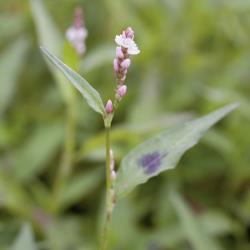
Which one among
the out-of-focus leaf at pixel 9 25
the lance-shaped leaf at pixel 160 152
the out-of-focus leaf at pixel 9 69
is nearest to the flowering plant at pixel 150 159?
the lance-shaped leaf at pixel 160 152

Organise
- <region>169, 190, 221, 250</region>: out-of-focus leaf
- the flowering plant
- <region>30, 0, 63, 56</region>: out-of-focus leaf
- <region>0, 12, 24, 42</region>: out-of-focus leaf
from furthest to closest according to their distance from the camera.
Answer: <region>0, 12, 24, 42</region>: out-of-focus leaf, <region>30, 0, 63, 56</region>: out-of-focus leaf, <region>169, 190, 221, 250</region>: out-of-focus leaf, the flowering plant

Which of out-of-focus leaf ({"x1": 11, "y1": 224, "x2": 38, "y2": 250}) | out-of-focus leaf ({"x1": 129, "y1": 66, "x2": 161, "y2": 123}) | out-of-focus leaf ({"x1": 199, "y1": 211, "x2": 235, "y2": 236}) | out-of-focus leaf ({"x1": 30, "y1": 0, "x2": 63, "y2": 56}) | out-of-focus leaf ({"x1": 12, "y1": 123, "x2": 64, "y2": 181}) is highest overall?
out-of-focus leaf ({"x1": 30, "y1": 0, "x2": 63, "y2": 56})

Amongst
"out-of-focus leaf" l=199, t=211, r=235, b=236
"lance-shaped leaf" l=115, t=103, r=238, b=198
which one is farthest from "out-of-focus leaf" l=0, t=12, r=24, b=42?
"lance-shaped leaf" l=115, t=103, r=238, b=198

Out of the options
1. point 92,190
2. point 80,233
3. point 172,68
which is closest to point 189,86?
point 172,68

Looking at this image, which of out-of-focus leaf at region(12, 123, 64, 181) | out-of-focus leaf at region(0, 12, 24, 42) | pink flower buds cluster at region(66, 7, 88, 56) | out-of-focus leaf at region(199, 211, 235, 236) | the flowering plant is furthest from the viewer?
out-of-focus leaf at region(0, 12, 24, 42)

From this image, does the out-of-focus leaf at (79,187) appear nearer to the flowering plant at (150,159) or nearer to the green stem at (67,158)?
the green stem at (67,158)

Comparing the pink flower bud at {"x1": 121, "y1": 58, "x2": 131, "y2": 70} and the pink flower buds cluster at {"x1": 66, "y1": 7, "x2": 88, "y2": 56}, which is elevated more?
the pink flower bud at {"x1": 121, "y1": 58, "x2": 131, "y2": 70}

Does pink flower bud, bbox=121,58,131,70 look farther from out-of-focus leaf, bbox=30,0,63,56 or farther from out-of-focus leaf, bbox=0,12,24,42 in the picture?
out-of-focus leaf, bbox=0,12,24,42
